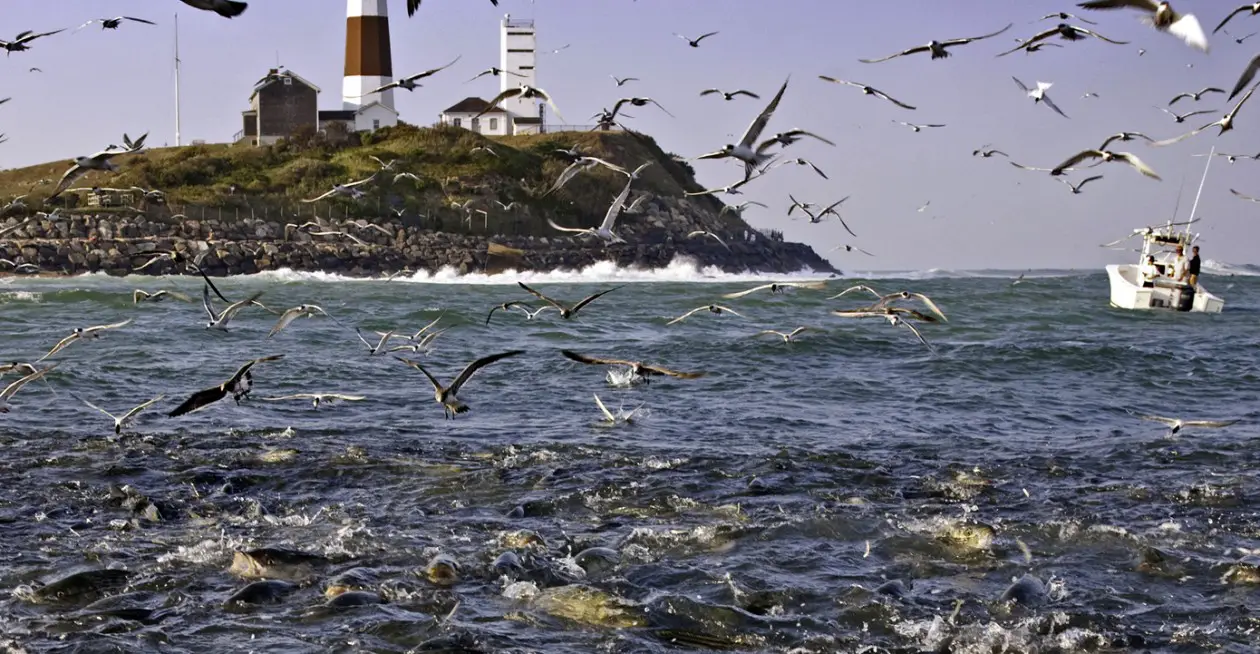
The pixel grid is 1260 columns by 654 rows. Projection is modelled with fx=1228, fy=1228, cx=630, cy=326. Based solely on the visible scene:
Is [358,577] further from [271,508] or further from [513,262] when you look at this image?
[513,262]

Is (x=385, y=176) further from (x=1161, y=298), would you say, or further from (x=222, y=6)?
(x=222, y=6)

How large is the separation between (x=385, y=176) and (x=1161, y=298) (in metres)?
51.0

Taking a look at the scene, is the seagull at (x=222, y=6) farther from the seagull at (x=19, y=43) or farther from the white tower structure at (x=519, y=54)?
the white tower structure at (x=519, y=54)

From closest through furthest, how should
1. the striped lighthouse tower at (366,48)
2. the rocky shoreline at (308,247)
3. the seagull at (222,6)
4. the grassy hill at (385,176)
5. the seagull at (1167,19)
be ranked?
the seagull at (222,6) → the seagull at (1167,19) → the rocky shoreline at (308,247) → the grassy hill at (385,176) → the striped lighthouse tower at (366,48)

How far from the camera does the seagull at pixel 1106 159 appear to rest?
13.1 meters

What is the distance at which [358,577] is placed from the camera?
9.40 metres

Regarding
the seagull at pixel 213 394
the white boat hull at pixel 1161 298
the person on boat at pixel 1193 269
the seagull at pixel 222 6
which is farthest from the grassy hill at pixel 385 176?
the seagull at pixel 222 6

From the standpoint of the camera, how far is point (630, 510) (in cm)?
1199

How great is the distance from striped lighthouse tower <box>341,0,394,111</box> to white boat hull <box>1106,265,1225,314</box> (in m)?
57.4

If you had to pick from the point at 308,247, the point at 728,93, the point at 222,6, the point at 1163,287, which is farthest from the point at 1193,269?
the point at 308,247

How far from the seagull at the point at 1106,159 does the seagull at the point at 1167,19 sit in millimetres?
1823

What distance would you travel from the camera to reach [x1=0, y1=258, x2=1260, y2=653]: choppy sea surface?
8.59 metres

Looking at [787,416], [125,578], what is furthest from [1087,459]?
[125,578]

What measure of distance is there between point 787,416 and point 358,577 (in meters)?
10.0
